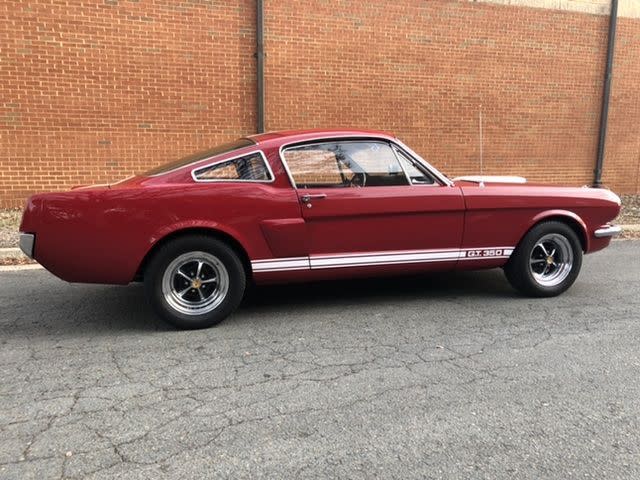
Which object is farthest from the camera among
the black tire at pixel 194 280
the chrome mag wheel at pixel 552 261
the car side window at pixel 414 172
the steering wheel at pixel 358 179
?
the chrome mag wheel at pixel 552 261

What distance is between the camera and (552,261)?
204 inches

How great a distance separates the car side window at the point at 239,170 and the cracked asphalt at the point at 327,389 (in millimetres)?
1150

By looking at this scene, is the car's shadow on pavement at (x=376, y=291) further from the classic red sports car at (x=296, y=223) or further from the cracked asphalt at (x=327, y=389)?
the classic red sports car at (x=296, y=223)

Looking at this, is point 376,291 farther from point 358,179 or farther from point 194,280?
point 194,280

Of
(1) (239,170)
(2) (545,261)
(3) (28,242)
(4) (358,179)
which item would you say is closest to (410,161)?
(4) (358,179)

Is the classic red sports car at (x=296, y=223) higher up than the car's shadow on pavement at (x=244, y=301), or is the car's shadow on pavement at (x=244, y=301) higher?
the classic red sports car at (x=296, y=223)

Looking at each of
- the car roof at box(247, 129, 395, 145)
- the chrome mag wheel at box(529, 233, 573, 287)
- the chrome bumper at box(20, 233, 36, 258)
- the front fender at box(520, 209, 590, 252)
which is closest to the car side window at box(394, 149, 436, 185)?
the car roof at box(247, 129, 395, 145)

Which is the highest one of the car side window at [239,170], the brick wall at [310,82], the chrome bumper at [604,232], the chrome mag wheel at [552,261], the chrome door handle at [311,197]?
the brick wall at [310,82]

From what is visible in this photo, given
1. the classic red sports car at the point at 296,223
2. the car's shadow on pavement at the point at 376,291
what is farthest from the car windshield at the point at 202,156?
the car's shadow on pavement at the point at 376,291

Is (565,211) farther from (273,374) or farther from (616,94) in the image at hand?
(616,94)

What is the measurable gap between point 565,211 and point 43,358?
4427 millimetres

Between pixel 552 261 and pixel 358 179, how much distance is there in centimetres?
204

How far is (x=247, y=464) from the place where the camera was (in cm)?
252

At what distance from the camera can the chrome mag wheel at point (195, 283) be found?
4.18m
